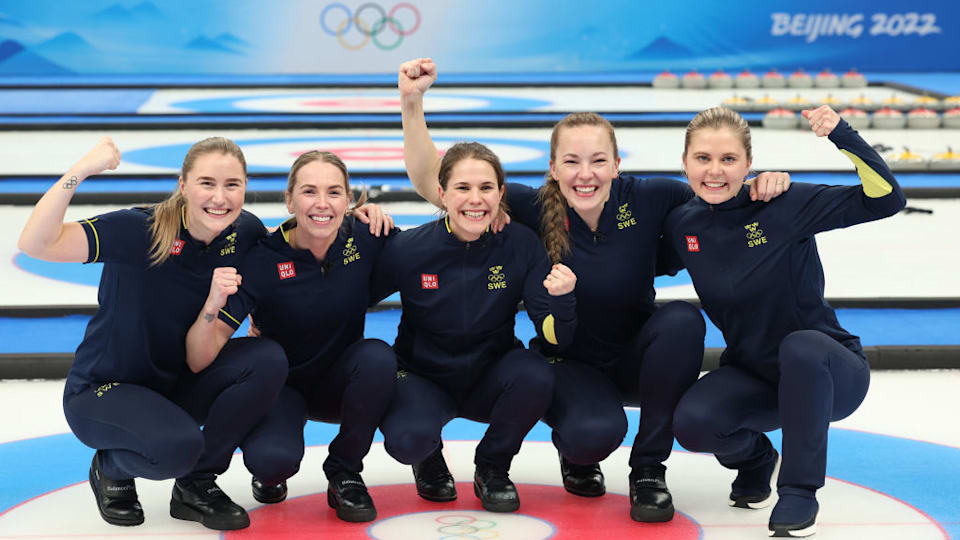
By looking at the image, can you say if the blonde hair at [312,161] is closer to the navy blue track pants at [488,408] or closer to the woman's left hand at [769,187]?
the navy blue track pants at [488,408]

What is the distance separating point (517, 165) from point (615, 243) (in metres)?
5.77

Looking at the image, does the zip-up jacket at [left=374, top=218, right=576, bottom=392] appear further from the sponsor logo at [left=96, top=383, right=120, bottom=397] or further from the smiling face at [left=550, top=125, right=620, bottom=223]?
the sponsor logo at [left=96, top=383, right=120, bottom=397]

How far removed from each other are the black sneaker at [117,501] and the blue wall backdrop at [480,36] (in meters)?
14.7

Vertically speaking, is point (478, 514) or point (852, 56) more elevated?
point (852, 56)

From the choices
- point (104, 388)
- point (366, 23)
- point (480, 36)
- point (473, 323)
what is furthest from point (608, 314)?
point (480, 36)

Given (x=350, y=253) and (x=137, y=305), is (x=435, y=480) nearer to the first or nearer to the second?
(x=350, y=253)

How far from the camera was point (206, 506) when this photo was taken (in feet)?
9.91

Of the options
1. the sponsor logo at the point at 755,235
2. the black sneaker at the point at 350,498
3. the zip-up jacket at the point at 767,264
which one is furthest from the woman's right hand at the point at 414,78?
the black sneaker at the point at 350,498

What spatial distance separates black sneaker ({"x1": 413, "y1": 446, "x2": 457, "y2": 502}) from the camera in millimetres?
3217

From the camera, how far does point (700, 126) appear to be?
10.6ft

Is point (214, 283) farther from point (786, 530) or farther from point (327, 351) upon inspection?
point (786, 530)

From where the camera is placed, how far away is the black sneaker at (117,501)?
300cm

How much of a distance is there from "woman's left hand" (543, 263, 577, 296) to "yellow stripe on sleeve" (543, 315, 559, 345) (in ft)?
0.38

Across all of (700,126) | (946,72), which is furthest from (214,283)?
(946,72)
